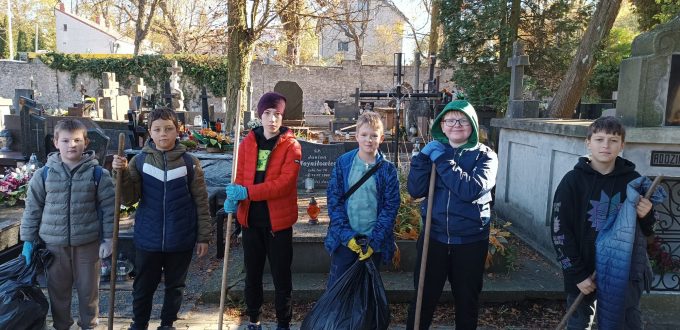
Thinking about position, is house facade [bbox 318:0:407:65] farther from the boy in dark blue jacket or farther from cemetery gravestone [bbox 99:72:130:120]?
the boy in dark blue jacket

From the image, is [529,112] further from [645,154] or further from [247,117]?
[247,117]

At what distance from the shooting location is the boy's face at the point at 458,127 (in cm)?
296

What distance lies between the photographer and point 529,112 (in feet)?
25.5

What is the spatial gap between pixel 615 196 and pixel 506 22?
12926 millimetres

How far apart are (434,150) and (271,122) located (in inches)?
43.3

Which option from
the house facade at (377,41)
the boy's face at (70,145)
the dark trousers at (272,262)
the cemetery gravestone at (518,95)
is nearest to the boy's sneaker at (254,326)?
the dark trousers at (272,262)

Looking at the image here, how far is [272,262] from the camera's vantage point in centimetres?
339

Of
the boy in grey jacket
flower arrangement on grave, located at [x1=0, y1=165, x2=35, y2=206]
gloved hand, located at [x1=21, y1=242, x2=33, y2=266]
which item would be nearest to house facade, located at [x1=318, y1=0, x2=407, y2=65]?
flower arrangement on grave, located at [x1=0, y1=165, x2=35, y2=206]

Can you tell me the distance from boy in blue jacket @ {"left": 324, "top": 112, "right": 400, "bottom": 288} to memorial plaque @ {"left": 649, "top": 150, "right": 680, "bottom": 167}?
2056 mm

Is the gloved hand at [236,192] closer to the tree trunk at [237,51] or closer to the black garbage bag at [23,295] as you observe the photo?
the black garbage bag at [23,295]

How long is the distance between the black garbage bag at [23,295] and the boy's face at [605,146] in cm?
334

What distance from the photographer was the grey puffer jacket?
3121mm

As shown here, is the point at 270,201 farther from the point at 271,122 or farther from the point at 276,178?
the point at 271,122

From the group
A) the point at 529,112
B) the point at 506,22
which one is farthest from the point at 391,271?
the point at 506,22
